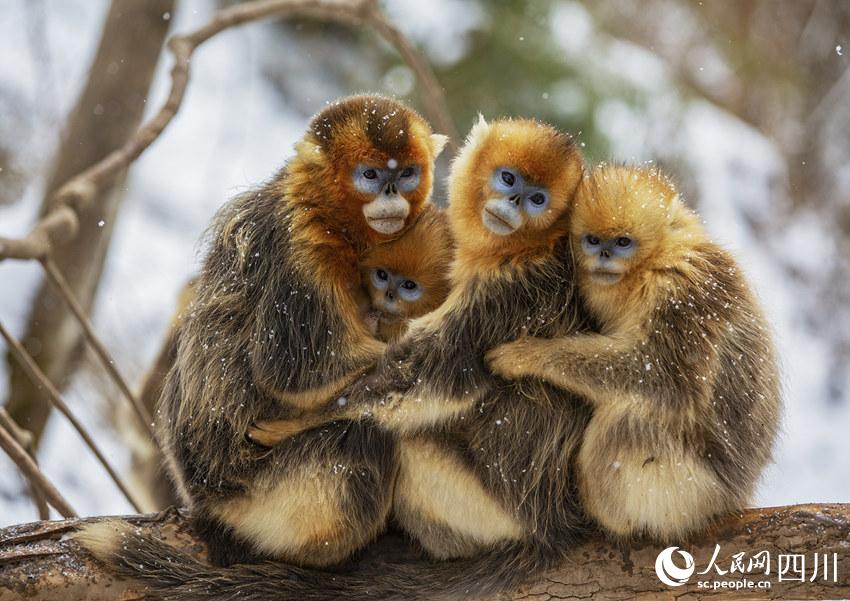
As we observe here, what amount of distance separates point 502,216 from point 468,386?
525 millimetres

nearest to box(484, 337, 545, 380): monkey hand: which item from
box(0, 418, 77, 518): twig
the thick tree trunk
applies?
box(0, 418, 77, 518): twig

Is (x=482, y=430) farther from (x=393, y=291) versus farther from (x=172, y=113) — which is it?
(x=172, y=113)

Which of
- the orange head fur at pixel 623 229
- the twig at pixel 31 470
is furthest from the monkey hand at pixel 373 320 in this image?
the twig at pixel 31 470

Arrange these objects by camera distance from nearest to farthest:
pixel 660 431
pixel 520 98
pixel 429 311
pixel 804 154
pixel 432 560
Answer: pixel 660 431 → pixel 432 560 → pixel 429 311 → pixel 520 98 → pixel 804 154

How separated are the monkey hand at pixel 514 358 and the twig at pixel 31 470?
1.85 m

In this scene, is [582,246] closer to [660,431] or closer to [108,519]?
[660,431]

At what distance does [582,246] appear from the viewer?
3301mm

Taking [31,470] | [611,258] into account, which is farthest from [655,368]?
[31,470]

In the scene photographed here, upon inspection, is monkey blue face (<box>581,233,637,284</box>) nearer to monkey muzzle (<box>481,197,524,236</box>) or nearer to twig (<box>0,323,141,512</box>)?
monkey muzzle (<box>481,197,524,236</box>)

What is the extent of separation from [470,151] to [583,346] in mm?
785

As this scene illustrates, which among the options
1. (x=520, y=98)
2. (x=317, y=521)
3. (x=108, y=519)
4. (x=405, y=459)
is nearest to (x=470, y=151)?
(x=405, y=459)

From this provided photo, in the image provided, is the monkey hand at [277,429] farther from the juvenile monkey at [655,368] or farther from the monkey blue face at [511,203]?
the monkey blue face at [511,203]

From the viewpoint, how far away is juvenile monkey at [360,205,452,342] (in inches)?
140

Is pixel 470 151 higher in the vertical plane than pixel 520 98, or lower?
lower
